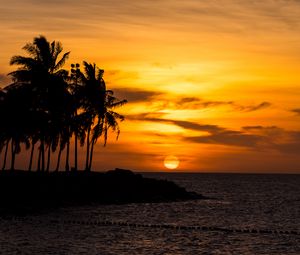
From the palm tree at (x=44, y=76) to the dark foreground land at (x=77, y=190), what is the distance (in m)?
7.51

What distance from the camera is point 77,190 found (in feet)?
263

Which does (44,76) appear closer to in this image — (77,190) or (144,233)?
(77,190)

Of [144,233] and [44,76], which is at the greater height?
[44,76]

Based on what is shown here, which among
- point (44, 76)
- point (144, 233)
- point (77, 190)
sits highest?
point (44, 76)

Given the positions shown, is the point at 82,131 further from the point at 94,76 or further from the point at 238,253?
the point at 238,253

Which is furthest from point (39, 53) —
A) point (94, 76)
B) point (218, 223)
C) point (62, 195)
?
point (218, 223)

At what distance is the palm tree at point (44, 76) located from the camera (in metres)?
74.3

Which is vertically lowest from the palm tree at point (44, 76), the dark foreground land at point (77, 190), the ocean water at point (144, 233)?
the ocean water at point (144, 233)

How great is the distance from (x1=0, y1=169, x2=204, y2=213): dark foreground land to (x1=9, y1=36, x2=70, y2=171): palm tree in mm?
7511


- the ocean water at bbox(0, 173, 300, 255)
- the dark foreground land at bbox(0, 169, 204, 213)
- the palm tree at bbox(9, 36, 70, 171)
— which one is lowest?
the ocean water at bbox(0, 173, 300, 255)

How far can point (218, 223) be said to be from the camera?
2395 inches

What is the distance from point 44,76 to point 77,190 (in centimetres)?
1629

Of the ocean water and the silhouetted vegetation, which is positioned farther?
the silhouetted vegetation

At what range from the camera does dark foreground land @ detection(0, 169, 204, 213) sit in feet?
232
